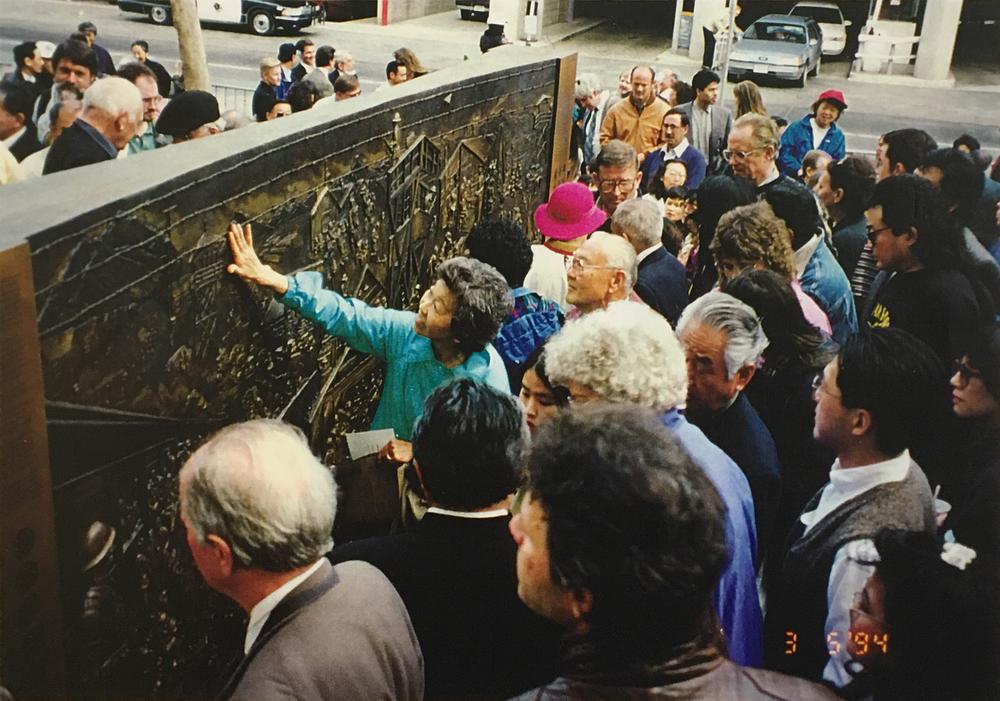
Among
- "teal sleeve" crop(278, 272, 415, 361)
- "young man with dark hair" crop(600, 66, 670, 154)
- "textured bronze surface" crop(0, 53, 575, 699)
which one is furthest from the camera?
"young man with dark hair" crop(600, 66, 670, 154)

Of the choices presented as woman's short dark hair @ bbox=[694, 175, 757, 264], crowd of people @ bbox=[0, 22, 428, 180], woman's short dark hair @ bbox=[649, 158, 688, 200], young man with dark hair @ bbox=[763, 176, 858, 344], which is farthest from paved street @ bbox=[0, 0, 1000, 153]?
young man with dark hair @ bbox=[763, 176, 858, 344]

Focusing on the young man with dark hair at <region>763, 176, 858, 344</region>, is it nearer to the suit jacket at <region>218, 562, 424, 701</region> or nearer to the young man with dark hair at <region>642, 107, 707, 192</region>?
the young man with dark hair at <region>642, 107, 707, 192</region>

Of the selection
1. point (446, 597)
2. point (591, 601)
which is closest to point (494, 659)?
point (446, 597)

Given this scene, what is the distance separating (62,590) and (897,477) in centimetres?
194

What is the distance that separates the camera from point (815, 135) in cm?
731

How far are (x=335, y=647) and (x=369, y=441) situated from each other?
1.38 m

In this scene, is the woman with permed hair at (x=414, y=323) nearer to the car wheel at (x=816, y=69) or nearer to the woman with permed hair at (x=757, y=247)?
the woman with permed hair at (x=757, y=247)

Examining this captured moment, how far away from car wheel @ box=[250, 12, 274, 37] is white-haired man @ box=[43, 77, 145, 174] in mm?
13933

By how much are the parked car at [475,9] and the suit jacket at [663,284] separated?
22.2 m

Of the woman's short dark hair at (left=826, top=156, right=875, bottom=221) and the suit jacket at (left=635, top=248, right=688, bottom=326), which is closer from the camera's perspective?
the suit jacket at (left=635, top=248, right=688, bottom=326)

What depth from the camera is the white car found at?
19.8 meters

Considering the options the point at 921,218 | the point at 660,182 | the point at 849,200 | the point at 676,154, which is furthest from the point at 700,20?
the point at 921,218

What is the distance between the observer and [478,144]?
4.67 metres

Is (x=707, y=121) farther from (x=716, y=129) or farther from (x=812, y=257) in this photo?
(x=812, y=257)
